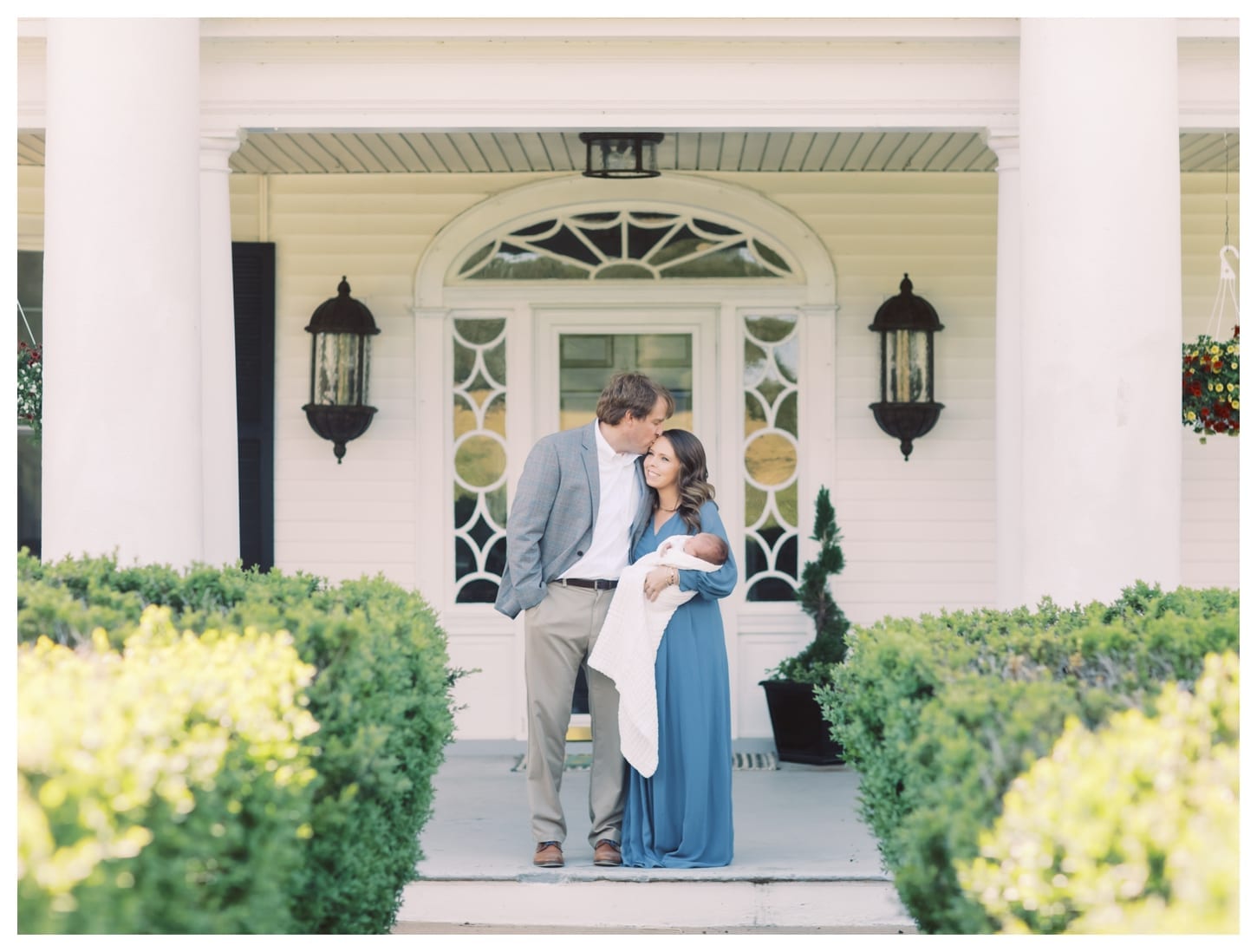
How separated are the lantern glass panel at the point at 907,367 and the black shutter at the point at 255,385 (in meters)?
3.37

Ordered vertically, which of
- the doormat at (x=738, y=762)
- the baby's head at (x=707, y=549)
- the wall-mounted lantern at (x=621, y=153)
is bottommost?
the doormat at (x=738, y=762)

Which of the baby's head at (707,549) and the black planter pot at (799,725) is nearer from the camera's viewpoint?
the baby's head at (707,549)

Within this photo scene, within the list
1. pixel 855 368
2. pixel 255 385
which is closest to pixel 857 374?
pixel 855 368

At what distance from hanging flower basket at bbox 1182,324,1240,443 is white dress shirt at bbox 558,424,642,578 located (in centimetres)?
271

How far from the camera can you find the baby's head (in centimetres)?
487

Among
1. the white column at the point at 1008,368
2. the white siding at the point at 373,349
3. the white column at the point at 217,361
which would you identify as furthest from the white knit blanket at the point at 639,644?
the white siding at the point at 373,349

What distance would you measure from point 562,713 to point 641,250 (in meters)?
3.24

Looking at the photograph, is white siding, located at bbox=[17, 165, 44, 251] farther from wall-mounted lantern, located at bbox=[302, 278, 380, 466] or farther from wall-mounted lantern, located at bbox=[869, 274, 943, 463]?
wall-mounted lantern, located at bbox=[869, 274, 943, 463]

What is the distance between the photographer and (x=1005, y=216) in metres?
5.78

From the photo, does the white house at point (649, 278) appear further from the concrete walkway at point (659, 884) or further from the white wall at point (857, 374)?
the concrete walkway at point (659, 884)

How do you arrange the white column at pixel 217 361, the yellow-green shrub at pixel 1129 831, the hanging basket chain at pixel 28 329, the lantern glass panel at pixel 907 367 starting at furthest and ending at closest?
the lantern glass panel at pixel 907 367 < the hanging basket chain at pixel 28 329 < the white column at pixel 217 361 < the yellow-green shrub at pixel 1129 831

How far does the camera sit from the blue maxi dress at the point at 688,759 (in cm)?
490
